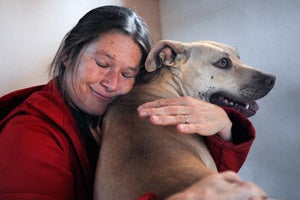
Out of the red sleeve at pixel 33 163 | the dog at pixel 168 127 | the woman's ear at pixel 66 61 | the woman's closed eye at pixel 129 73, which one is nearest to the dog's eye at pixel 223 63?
the dog at pixel 168 127

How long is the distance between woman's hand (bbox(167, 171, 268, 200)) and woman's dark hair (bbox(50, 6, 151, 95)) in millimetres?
885

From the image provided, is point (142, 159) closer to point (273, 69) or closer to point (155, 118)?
point (155, 118)

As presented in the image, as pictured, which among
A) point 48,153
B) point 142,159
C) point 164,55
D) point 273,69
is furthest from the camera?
point 273,69

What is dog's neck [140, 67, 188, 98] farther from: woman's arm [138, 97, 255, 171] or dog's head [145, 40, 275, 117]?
woman's arm [138, 97, 255, 171]

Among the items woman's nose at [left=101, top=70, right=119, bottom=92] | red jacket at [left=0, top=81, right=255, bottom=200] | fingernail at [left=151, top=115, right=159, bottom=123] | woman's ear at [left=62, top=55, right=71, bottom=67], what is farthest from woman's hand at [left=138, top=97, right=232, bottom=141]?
woman's ear at [left=62, top=55, right=71, bottom=67]

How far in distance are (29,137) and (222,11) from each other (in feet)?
6.53

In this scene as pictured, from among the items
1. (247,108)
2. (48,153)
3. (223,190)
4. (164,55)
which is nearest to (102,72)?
(164,55)

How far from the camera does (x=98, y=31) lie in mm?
1320

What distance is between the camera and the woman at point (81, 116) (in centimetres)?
96

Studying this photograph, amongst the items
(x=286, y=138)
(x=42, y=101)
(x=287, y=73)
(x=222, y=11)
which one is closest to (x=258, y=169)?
(x=286, y=138)

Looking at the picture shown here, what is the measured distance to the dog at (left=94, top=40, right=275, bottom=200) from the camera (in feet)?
2.59

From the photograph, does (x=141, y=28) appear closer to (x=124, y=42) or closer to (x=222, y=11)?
(x=124, y=42)

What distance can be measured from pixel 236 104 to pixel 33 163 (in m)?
0.95

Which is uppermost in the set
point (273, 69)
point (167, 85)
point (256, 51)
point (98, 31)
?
point (98, 31)
